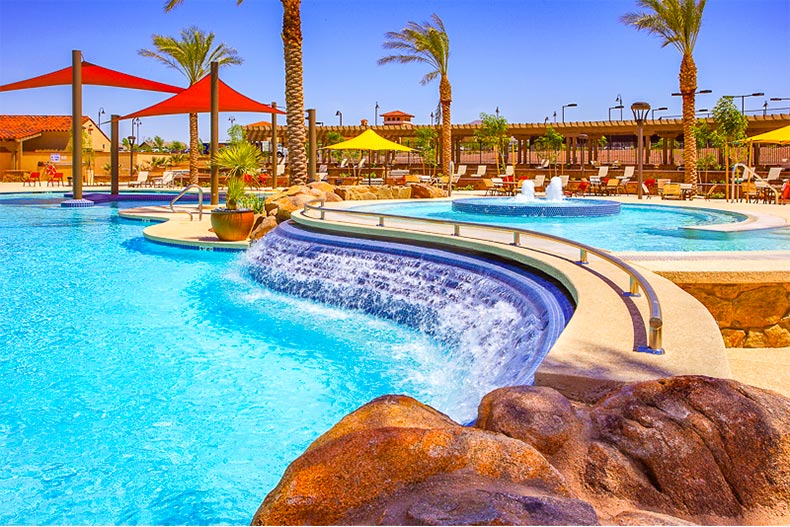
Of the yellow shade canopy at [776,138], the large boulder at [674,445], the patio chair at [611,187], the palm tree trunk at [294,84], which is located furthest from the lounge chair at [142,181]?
the large boulder at [674,445]

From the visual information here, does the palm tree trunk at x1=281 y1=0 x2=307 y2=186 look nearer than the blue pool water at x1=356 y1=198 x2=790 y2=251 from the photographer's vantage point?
No

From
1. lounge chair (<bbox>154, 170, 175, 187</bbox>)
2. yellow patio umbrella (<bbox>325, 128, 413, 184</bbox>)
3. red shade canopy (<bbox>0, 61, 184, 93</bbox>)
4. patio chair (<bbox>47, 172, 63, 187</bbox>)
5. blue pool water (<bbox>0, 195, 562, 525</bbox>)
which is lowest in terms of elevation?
blue pool water (<bbox>0, 195, 562, 525</bbox>)

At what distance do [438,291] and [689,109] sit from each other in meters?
22.5

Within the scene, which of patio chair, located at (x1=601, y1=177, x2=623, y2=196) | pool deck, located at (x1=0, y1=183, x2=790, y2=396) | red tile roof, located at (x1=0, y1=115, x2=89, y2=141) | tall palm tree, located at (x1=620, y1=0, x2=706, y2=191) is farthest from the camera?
red tile roof, located at (x1=0, y1=115, x2=89, y2=141)

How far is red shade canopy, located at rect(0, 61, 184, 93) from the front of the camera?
75.0 feet

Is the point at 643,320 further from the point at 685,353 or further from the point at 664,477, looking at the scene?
the point at 664,477

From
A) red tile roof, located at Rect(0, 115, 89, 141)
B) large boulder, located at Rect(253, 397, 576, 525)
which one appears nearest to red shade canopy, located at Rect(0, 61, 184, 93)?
large boulder, located at Rect(253, 397, 576, 525)

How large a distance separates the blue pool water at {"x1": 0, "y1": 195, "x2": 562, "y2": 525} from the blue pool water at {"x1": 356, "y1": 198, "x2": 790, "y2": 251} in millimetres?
4101

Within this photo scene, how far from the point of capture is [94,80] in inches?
934

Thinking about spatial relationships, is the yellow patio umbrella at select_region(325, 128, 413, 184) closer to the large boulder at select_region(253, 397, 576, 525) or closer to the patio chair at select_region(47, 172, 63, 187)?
the patio chair at select_region(47, 172, 63, 187)

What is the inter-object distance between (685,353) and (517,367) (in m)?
1.59

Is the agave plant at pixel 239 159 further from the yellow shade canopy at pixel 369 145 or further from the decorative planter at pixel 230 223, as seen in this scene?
the yellow shade canopy at pixel 369 145

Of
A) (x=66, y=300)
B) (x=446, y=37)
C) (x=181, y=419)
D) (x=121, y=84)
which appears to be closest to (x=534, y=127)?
(x=446, y=37)

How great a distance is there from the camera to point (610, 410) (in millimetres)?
2963
